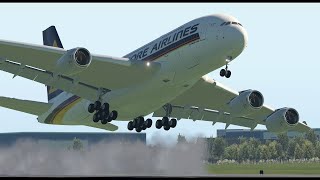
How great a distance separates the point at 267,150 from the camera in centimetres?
8681

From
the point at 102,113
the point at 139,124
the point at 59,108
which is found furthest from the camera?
the point at 59,108

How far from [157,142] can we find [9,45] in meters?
15.9

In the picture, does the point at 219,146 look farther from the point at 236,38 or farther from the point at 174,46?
the point at 236,38

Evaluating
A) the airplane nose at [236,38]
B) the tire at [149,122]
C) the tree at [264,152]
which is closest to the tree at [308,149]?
the tree at [264,152]

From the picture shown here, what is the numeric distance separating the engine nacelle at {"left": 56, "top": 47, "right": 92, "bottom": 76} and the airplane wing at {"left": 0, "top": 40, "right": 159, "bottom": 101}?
0.85 m

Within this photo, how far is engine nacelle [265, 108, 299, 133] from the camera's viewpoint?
51.9 meters

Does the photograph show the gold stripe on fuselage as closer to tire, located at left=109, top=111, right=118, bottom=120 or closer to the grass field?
tire, located at left=109, top=111, right=118, bottom=120

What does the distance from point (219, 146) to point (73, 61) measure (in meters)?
40.6

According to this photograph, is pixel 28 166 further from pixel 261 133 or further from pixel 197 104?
pixel 261 133

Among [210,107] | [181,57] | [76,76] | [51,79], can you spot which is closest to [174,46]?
[181,57]

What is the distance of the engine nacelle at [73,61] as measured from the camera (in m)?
38.2

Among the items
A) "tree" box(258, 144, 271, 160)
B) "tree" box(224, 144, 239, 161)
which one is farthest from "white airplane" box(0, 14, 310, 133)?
"tree" box(258, 144, 271, 160)

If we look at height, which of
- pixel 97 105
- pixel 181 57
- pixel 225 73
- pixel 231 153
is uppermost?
pixel 181 57

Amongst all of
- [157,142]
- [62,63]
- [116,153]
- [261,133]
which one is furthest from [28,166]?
[261,133]
